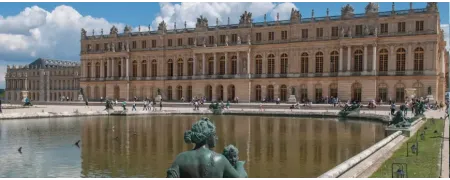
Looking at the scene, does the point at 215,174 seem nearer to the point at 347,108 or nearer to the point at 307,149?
the point at 307,149

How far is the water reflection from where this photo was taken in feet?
46.1

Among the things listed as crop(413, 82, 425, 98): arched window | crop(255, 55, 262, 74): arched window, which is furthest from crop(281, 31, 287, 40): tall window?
crop(413, 82, 425, 98): arched window

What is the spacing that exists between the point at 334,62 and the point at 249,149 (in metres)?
43.3

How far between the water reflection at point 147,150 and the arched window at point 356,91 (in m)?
31.8

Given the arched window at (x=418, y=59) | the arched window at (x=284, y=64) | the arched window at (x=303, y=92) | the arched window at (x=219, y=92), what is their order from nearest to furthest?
1. the arched window at (x=418, y=59)
2. the arched window at (x=303, y=92)
3. the arched window at (x=284, y=64)
4. the arched window at (x=219, y=92)

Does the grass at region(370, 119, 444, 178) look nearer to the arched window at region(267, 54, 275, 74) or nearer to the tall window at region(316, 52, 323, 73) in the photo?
the tall window at region(316, 52, 323, 73)

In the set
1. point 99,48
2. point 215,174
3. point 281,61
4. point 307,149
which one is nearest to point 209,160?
point 215,174

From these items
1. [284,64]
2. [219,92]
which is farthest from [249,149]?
[219,92]

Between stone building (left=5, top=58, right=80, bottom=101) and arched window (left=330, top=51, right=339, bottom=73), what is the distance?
6038cm

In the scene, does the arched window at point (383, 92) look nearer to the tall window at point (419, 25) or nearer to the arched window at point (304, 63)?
the tall window at point (419, 25)

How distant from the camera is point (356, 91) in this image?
5731 cm

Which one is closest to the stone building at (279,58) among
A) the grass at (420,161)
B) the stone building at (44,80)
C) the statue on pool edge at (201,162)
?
the stone building at (44,80)

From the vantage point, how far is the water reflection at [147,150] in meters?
14.1

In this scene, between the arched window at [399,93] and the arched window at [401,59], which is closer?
the arched window at [399,93]
